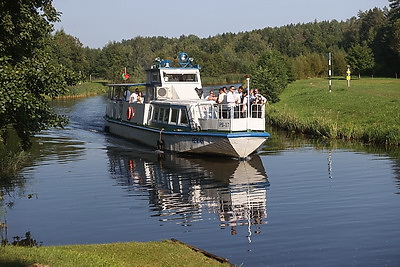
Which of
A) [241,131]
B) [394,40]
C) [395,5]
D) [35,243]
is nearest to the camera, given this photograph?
[35,243]

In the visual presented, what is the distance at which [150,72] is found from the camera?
35062 mm

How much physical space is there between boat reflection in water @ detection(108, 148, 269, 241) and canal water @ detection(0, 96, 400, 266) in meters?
0.04

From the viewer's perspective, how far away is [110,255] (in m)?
11.7

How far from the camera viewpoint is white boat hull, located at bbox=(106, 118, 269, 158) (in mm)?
27562

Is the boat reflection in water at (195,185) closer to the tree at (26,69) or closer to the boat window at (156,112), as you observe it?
the boat window at (156,112)

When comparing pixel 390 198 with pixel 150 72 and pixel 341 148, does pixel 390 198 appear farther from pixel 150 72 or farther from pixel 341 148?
pixel 150 72

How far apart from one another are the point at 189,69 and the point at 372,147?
11.0 meters

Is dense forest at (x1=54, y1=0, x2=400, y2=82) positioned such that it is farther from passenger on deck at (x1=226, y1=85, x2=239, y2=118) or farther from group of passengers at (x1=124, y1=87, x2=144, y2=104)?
passenger on deck at (x1=226, y1=85, x2=239, y2=118)

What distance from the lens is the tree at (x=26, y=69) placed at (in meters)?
14.3

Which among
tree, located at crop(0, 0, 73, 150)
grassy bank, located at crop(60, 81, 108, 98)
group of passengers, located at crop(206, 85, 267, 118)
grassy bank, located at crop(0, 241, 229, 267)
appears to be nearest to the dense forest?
grassy bank, located at crop(60, 81, 108, 98)

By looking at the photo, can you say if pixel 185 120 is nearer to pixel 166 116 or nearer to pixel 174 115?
pixel 174 115

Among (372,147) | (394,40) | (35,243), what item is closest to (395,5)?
(394,40)

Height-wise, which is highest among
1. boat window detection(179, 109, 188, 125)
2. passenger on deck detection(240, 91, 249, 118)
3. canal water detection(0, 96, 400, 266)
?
passenger on deck detection(240, 91, 249, 118)

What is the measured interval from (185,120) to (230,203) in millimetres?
11308
